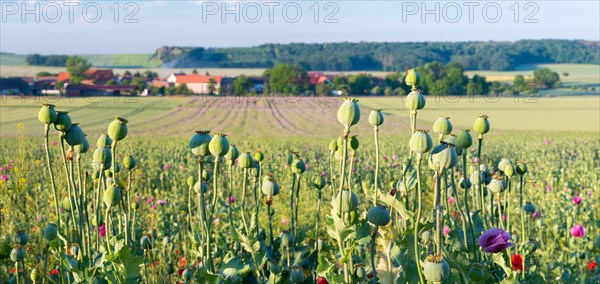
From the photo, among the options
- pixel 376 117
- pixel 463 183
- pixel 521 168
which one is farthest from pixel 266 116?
pixel 376 117

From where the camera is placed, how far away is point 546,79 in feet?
193

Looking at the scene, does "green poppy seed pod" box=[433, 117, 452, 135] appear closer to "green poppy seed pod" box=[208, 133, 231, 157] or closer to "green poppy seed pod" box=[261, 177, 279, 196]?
"green poppy seed pod" box=[208, 133, 231, 157]

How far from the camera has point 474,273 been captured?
1.56 meters

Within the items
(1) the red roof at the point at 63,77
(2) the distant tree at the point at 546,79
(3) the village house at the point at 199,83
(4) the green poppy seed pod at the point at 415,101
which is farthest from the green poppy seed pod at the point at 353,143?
(1) the red roof at the point at 63,77

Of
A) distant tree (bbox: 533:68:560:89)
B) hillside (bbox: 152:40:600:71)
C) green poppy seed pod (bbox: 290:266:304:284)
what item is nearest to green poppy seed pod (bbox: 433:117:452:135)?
green poppy seed pod (bbox: 290:266:304:284)

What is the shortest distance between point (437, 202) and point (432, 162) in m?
0.15

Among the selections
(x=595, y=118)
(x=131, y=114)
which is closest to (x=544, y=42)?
(x=595, y=118)

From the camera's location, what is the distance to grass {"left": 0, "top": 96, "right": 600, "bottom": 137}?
25422 mm

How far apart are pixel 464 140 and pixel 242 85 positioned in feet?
178

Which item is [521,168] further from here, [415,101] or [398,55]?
[398,55]

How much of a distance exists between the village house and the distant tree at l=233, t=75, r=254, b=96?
1.66 m

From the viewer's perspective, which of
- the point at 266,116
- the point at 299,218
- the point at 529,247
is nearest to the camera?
the point at 529,247

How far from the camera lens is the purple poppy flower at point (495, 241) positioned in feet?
5.67

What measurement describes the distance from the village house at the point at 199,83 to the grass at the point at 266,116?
11052mm
